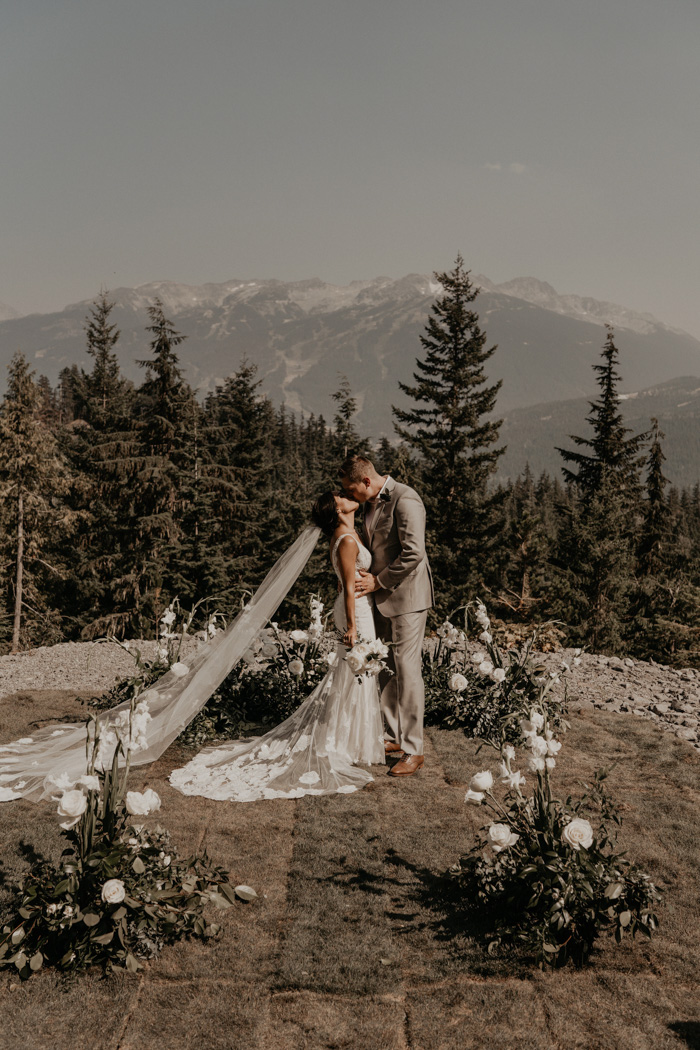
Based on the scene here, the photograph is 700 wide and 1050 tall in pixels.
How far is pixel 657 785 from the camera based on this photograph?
16.7 ft

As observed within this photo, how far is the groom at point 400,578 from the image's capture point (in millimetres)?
5414

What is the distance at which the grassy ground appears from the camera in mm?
2598

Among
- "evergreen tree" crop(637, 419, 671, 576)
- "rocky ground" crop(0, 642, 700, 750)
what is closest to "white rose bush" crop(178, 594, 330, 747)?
"rocky ground" crop(0, 642, 700, 750)

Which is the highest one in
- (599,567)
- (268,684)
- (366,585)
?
(366,585)

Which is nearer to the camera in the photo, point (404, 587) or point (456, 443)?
point (404, 587)

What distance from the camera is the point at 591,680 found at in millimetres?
8742

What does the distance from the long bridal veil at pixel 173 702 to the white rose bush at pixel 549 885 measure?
3.00 metres

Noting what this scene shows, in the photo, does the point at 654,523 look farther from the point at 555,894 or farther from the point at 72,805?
the point at 72,805

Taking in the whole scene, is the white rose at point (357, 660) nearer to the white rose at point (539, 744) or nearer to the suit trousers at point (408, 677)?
the suit trousers at point (408, 677)

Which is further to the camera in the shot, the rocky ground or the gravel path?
the gravel path

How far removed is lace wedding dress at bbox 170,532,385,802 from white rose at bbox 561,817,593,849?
2.34m

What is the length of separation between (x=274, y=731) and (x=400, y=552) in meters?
1.94

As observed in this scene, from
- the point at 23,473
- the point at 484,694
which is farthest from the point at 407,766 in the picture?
the point at 23,473

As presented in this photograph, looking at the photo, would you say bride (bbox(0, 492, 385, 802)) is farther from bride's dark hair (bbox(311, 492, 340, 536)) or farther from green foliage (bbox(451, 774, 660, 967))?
green foliage (bbox(451, 774, 660, 967))
